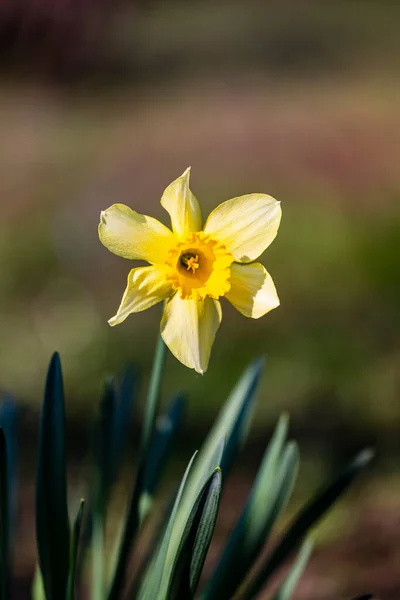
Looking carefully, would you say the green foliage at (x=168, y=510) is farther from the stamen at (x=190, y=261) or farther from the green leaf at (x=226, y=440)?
the stamen at (x=190, y=261)

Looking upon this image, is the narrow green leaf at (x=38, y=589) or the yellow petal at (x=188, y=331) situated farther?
the narrow green leaf at (x=38, y=589)

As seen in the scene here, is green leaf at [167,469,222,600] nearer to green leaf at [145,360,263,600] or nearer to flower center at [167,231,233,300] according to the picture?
green leaf at [145,360,263,600]

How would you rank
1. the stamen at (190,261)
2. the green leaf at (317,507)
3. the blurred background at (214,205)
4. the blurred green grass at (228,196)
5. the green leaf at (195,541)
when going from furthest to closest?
the blurred green grass at (228,196)
the blurred background at (214,205)
the green leaf at (317,507)
the stamen at (190,261)
the green leaf at (195,541)

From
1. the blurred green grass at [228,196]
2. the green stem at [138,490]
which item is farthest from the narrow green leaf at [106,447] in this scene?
the blurred green grass at [228,196]

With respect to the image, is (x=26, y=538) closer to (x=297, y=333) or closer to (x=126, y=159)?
(x=297, y=333)

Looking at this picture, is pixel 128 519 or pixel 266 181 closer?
pixel 128 519

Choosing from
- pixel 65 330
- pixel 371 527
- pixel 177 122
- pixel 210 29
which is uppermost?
pixel 210 29

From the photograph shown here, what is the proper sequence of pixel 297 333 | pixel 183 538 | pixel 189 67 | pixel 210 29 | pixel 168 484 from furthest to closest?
pixel 210 29 → pixel 189 67 → pixel 297 333 → pixel 168 484 → pixel 183 538

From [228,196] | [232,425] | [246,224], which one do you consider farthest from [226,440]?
[228,196]

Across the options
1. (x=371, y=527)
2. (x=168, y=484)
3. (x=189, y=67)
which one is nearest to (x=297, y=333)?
(x=168, y=484)
